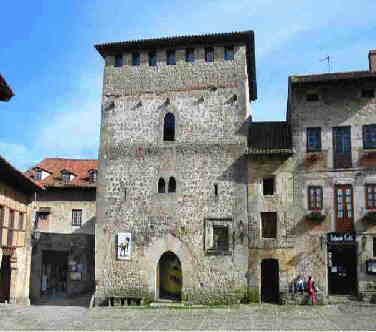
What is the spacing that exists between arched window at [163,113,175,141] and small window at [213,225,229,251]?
5.36 m

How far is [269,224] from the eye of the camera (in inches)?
963

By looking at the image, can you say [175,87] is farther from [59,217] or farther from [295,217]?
[59,217]

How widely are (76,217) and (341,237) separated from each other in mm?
17453

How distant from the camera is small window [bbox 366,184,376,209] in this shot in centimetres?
2345

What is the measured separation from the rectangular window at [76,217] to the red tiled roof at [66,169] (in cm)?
181

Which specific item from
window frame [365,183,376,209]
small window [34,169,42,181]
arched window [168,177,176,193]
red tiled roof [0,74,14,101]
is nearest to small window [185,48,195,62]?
arched window [168,177,176,193]

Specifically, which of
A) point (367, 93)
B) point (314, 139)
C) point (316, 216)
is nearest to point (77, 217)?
point (316, 216)

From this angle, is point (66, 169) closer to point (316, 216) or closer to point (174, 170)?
point (174, 170)

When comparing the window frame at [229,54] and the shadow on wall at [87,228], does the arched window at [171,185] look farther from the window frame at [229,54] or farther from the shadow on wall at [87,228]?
the shadow on wall at [87,228]

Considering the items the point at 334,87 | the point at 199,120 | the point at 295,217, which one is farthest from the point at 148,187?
the point at 334,87

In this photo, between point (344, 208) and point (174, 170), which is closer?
point (344, 208)

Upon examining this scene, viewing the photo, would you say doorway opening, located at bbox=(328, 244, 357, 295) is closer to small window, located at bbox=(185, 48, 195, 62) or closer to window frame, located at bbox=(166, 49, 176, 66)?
small window, located at bbox=(185, 48, 195, 62)

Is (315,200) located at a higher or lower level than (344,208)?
higher

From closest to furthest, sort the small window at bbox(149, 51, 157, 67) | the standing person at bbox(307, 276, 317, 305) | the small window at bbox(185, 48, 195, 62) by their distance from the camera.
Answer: the standing person at bbox(307, 276, 317, 305)
the small window at bbox(185, 48, 195, 62)
the small window at bbox(149, 51, 157, 67)
